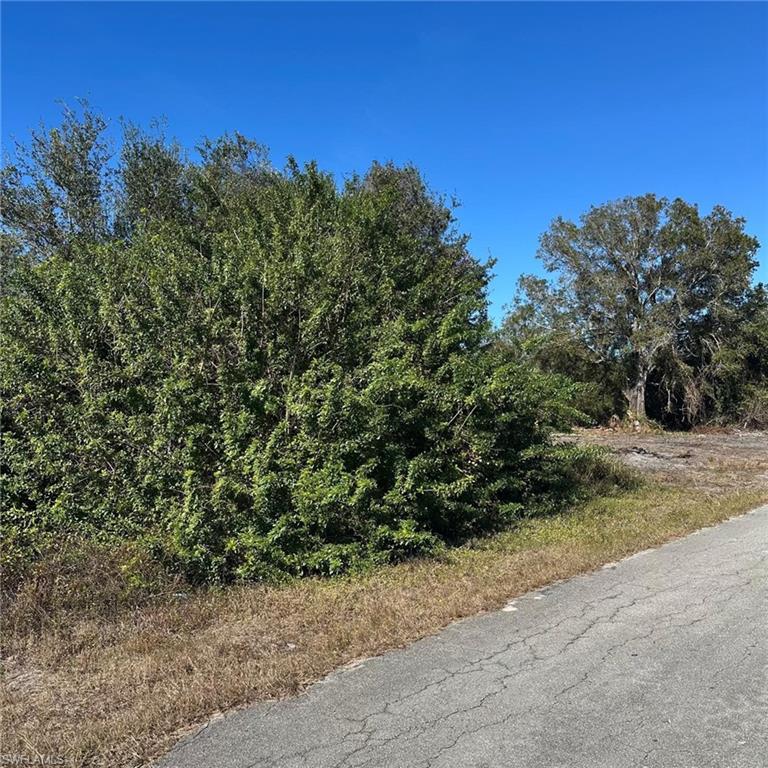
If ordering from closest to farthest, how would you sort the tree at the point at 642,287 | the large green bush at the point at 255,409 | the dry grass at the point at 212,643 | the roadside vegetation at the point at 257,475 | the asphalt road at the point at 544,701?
1. the asphalt road at the point at 544,701
2. the dry grass at the point at 212,643
3. the roadside vegetation at the point at 257,475
4. the large green bush at the point at 255,409
5. the tree at the point at 642,287

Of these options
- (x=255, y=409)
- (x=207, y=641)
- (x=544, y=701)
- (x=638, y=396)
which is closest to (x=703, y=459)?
(x=638, y=396)

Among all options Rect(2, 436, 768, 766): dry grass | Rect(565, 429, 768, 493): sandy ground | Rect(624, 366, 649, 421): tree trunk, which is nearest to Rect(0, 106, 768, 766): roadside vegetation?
Rect(2, 436, 768, 766): dry grass

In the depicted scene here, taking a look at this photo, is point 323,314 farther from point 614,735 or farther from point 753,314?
point 753,314

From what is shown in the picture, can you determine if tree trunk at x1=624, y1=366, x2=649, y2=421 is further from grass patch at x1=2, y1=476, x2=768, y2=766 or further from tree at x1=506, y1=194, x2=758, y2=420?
grass patch at x1=2, y1=476, x2=768, y2=766

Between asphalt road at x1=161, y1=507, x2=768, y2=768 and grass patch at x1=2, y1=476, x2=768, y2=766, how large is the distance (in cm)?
24

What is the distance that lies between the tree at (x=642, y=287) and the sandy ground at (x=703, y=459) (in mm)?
5441

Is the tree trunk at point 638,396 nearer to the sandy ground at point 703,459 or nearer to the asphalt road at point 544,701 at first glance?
the sandy ground at point 703,459

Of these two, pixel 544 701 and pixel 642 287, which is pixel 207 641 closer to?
→ pixel 544 701

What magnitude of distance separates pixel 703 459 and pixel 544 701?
733 inches

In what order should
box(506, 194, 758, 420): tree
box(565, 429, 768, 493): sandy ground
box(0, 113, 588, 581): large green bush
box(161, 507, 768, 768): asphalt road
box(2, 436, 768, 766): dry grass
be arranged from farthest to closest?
box(506, 194, 758, 420): tree → box(565, 429, 768, 493): sandy ground → box(0, 113, 588, 581): large green bush → box(2, 436, 768, 766): dry grass → box(161, 507, 768, 768): asphalt road

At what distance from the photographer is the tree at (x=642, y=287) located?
3391 centimetres

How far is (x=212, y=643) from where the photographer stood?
499 centimetres

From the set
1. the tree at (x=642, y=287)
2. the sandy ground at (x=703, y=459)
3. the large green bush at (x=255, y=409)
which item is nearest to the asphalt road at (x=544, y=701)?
the large green bush at (x=255, y=409)

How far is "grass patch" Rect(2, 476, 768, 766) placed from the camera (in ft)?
12.3
